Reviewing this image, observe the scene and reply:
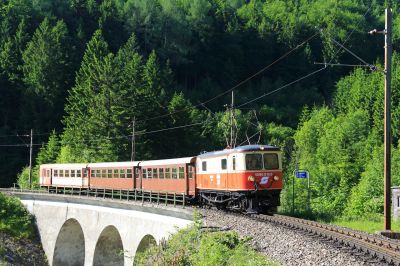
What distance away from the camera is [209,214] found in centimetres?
2334

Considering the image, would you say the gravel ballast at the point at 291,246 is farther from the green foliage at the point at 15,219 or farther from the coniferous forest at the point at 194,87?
the green foliage at the point at 15,219

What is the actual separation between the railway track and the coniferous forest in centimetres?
895

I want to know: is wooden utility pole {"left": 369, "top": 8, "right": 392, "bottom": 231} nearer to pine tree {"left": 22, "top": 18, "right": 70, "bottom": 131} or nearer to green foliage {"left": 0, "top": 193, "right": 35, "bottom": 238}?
green foliage {"left": 0, "top": 193, "right": 35, "bottom": 238}

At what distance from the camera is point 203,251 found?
15547 mm

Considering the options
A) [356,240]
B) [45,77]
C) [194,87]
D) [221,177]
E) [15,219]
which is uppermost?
[194,87]

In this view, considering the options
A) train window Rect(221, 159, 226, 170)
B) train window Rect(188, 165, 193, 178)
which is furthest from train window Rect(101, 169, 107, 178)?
train window Rect(221, 159, 226, 170)

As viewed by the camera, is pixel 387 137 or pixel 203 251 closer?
pixel 203 251

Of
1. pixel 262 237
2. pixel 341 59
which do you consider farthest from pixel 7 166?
pixel 341 59

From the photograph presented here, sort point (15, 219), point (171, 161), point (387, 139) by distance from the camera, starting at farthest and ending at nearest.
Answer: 1. point (15, 219)
2. point (171, 161)
3. point (387, 139)

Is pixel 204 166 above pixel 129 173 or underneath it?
above

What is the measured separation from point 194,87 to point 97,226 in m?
81.1

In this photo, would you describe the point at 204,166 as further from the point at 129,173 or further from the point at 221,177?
the point at 129,173

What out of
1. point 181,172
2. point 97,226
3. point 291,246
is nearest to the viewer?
point 291,246

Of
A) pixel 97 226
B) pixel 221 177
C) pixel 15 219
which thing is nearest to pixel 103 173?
pixel 97 226
